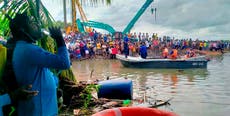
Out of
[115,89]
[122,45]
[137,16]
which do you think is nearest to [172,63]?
[122,45]

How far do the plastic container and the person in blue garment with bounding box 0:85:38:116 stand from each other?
5422 mm

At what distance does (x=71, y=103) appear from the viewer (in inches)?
310

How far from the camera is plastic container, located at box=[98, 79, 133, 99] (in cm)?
866

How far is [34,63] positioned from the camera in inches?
121

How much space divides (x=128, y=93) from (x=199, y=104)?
2.05 meters

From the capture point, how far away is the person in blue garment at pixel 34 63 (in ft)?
10.1

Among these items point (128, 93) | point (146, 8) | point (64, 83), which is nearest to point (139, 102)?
point (128, 93)

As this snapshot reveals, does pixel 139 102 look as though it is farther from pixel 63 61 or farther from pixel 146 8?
pixel 146 8

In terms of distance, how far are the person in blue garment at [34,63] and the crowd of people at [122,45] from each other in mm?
18987

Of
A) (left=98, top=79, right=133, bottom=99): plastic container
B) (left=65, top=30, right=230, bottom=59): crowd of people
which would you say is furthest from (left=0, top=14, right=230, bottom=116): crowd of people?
(left=65, top=30, right=230, bottom=59): crowd of people

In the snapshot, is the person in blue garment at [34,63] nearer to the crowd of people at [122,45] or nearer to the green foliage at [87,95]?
the green foliage at [87,95]

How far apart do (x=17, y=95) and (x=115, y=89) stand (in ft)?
18.8

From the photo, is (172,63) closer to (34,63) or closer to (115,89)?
(115,89)

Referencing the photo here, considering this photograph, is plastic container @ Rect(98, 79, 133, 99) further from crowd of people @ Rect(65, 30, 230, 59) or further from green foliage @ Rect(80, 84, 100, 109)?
crowd of people @ Rect(65, 30, 230, 59)
